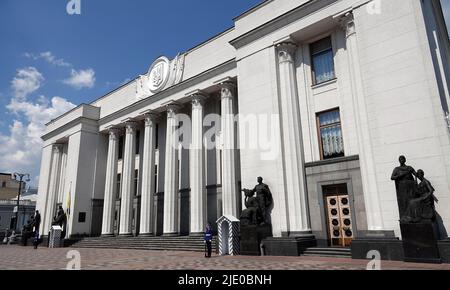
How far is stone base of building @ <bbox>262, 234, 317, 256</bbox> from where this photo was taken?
13.7 m

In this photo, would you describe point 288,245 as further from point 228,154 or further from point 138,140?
point 138,140

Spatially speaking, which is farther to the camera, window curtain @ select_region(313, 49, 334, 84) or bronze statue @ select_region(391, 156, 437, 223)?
window curtain @ select_region(313, 49, 334, 84)

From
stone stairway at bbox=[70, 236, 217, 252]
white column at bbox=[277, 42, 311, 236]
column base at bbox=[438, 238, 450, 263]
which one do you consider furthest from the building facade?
column base at bbox=[438, 238, 450, 263]

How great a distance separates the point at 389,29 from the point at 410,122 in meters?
4.01

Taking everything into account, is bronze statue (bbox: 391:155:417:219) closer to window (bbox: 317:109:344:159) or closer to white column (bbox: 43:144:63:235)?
window (bbox: 317:109:344:159)

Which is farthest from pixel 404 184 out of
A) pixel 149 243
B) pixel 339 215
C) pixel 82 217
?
pixel 82 217

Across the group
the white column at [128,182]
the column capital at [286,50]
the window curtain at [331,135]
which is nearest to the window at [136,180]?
the white column at [128,182]

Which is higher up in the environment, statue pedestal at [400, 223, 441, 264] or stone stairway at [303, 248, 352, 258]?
statue pedestal at [400, 223, 441, 264]

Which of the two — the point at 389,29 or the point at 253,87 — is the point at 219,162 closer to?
the point at 253,87

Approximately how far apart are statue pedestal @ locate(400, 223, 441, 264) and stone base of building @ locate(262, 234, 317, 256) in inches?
163

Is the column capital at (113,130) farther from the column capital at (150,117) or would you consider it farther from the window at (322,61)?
the window at (322,61)

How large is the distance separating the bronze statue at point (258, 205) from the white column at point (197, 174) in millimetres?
5577

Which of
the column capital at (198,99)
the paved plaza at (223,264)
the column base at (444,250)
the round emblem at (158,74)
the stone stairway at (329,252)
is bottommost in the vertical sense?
the paved plaza at (223,264)

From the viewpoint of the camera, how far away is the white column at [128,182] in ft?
83.7
